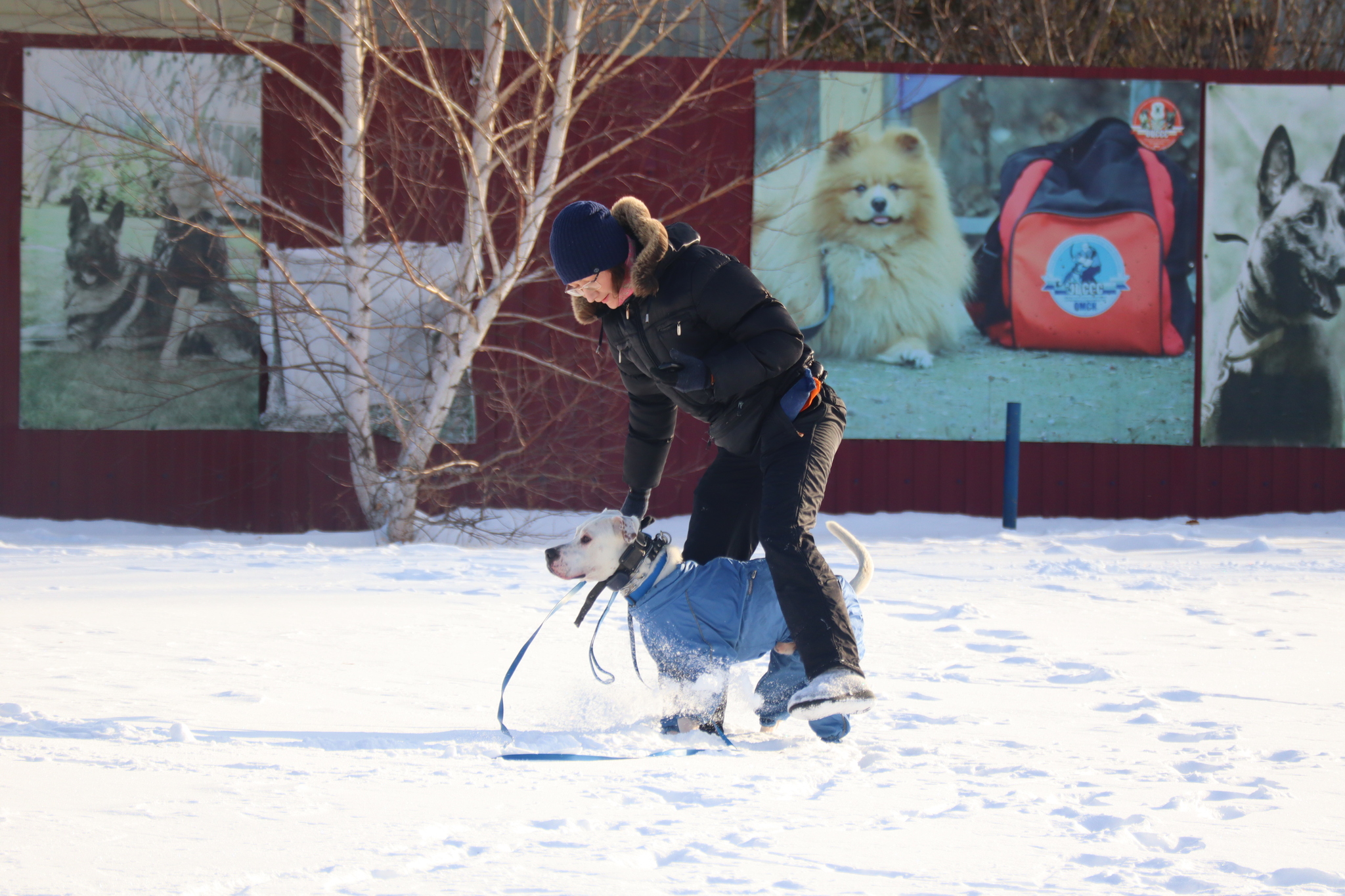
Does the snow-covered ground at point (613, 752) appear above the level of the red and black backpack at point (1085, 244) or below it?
below

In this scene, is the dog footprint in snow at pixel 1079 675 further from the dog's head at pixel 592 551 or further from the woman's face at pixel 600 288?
the woman's face at pixel 600 288

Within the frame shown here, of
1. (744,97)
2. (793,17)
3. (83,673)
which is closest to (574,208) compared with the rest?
(83,673)

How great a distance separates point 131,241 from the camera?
6711mm

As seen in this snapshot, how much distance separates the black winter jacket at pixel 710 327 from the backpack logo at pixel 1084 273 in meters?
5.01

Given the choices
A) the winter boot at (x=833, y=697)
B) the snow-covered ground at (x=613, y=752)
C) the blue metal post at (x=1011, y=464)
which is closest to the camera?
the snow-covered ground at (x=613, y=752)

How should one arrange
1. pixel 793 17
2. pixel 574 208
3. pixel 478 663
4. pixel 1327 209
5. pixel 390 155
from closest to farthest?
pixel 574 208, pixel 478 663, pixel 390 155, pixel 1327 209, pixel 793 17

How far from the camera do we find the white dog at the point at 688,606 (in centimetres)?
263

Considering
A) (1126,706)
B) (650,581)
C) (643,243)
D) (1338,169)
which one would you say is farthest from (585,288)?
(1338,169)

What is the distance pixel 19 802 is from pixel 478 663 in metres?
1.58

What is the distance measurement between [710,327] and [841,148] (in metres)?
4.87

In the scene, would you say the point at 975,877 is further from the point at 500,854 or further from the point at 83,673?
the point at 83,673

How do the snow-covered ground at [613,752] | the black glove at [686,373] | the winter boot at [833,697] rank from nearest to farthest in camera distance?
1. the snow-covered ground at [613,752]
2. the winter boot at [833,697]
3. the black glove at [686,373]

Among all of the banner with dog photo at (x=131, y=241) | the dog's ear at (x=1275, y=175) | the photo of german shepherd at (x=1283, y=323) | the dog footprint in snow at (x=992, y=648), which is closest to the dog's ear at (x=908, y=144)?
A: the photo of german shepherd at (x=1283, y=323)

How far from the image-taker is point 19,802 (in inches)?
78.5
